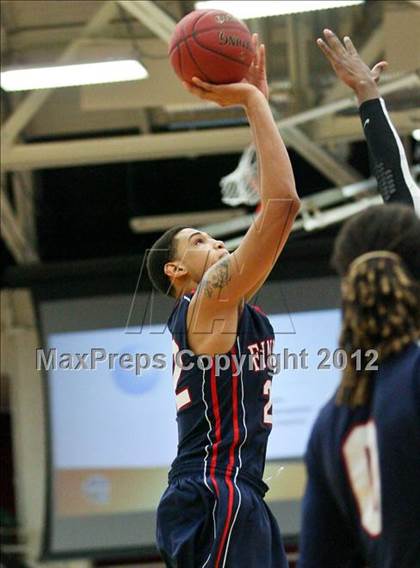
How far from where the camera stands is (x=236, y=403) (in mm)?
4062

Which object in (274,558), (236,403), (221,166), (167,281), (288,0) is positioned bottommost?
(274,558)

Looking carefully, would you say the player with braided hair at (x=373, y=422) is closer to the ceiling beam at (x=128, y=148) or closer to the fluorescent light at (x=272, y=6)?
the fluorescent light at (x=272, y=6)

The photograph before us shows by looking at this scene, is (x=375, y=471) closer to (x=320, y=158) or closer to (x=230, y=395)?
(x=230, y=395)

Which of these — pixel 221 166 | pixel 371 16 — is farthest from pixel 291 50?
pixel 221 166

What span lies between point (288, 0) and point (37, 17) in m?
2.78

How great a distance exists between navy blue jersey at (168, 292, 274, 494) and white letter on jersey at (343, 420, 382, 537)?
1.59m

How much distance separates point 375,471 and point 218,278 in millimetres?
1649

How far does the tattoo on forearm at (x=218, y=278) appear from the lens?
13.1 feet

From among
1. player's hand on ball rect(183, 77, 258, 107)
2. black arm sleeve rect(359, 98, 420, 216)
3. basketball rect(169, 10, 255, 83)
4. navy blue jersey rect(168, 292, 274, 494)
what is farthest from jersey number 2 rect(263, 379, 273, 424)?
basketball rect(169, 10, 255, 83)

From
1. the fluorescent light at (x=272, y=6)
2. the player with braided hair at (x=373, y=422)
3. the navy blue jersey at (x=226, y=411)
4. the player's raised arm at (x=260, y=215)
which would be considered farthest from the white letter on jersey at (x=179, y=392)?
the fluorescent light at (x=272, y=6)

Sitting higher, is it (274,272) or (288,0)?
(288,0)

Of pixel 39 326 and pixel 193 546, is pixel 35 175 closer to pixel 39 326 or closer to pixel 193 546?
pixel 39 326

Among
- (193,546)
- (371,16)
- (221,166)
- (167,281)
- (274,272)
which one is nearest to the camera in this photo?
(193,546)

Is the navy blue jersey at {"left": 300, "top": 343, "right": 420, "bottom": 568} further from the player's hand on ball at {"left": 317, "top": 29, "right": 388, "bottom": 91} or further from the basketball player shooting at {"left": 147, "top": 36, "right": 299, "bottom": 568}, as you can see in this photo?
Result: the player's hand on ball at {"left": 317, "top": 29, "right": 388, "bottom": 91}
